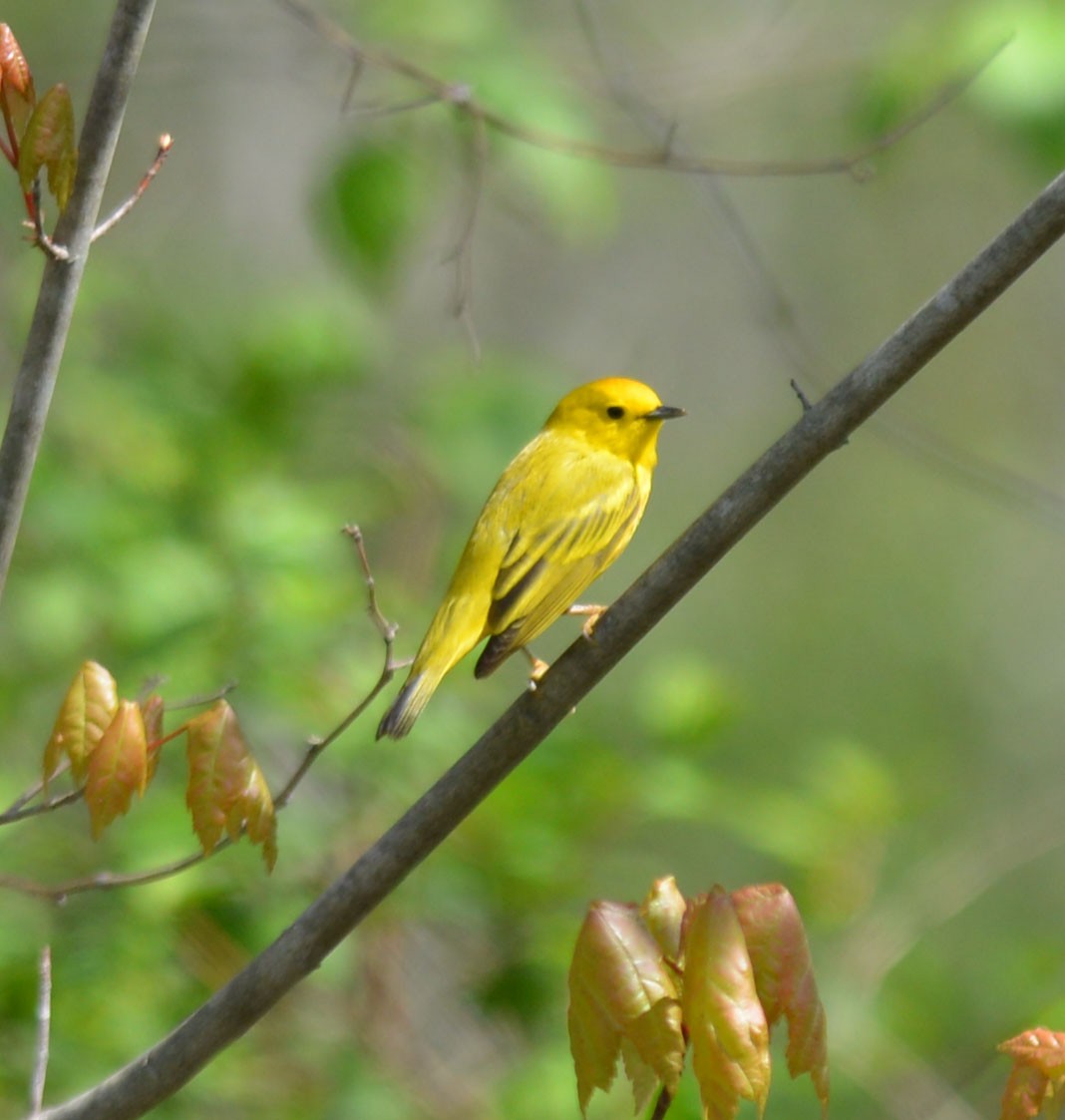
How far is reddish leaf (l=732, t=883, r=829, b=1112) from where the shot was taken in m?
1.74

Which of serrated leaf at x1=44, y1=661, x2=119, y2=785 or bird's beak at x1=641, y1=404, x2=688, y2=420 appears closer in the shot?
serrated leaf at x1=44, y1=661, x2=119, y2=785

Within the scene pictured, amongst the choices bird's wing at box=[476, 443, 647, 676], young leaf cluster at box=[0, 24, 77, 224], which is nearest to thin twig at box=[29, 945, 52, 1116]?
young leaf cluster at box=[0, 24, 77, 224]

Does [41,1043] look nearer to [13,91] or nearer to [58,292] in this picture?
[58,292]

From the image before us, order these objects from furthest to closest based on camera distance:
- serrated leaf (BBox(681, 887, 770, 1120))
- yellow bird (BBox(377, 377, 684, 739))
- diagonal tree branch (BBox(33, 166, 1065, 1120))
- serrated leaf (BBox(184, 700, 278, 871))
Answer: yellow bird (BBox(377, 377, 684, 739)) → serrated leaf (BBox(184, 700, 278, 871)) → diagonal tree branch (BBox(33, 166, 1065, 1120)) → serrated leaf (BBox(681, 887, 770, 1120))

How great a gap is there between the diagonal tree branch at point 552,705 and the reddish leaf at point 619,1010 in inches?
12.1

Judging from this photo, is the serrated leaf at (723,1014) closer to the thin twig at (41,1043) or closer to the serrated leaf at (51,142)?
the thin twig at (41,1043)

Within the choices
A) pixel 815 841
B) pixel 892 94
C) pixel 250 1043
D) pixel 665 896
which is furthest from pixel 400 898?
pixel 892 94

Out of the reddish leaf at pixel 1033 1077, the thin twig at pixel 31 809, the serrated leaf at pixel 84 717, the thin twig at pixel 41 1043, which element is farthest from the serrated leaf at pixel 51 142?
the reddish leaf at pixel 1033 1077

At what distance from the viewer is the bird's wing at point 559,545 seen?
Answer: 295 centimetres

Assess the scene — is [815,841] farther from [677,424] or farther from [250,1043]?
[677,424]

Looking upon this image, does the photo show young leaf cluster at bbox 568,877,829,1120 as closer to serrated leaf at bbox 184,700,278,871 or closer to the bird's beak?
serrated leaf at bbox 184,700,278,871

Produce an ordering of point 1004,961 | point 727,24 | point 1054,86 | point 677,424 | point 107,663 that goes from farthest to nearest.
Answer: point 677,424 < point 727,24 < point 1004,961 < point 107,663 < point 1054,86

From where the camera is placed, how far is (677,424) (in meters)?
10.3

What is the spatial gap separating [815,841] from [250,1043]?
1.67m
